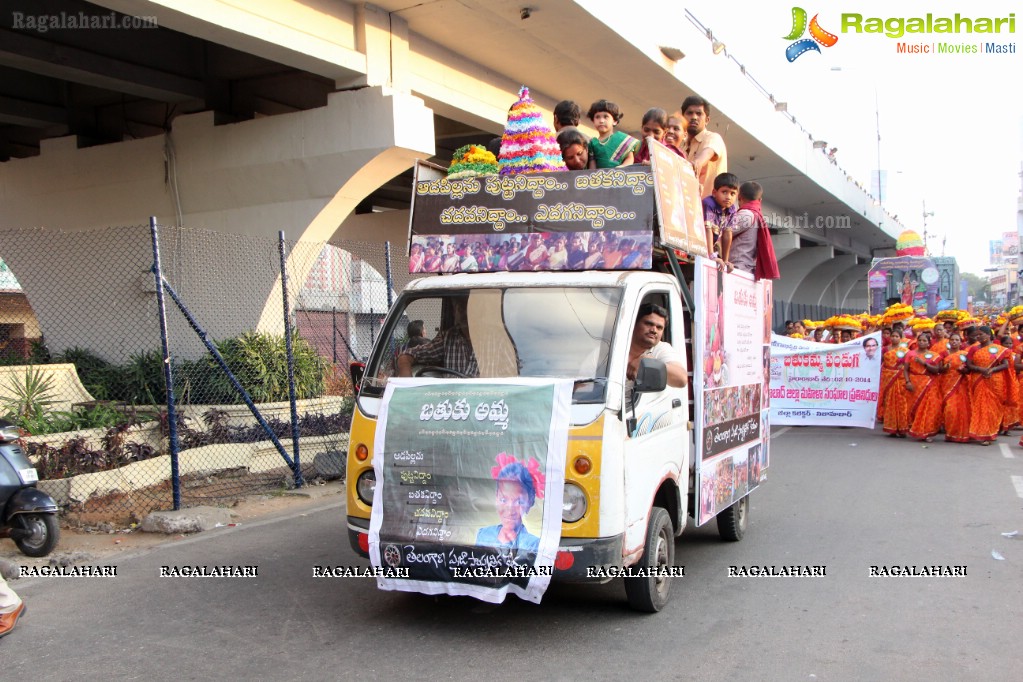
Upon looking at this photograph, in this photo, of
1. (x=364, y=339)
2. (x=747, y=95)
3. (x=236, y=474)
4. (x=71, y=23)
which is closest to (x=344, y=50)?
(x=71, y=23)

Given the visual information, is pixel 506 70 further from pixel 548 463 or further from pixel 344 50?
pixel 548 463

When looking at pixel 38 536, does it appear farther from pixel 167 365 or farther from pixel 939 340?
pixel 939 340

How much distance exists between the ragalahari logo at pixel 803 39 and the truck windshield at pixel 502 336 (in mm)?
20645

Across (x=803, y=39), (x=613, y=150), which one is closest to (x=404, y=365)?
(x=613, y=150)

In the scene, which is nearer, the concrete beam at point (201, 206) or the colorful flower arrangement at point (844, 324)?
the concrete beam at point (201, 206)

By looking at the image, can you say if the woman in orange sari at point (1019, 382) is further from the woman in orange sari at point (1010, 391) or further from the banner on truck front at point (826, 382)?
the banner on truck front at point (826, 382)

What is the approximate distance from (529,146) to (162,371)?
29.3 feet

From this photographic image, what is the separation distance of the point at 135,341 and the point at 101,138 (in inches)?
163

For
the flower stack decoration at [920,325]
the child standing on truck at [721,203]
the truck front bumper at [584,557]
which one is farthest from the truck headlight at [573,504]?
the flower stack decoration at [920,325]

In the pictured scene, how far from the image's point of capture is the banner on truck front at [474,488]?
469 centimetres

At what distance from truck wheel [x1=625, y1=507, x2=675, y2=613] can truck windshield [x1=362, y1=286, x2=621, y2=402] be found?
1016 mm

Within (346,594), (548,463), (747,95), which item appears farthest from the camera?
(747,95)

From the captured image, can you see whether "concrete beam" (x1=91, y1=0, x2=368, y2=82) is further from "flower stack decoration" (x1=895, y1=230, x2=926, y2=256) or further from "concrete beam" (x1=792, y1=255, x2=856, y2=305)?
"concrete beam" (x1=792, y1=255, x2=856, y2=305)

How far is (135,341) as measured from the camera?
14.5m
